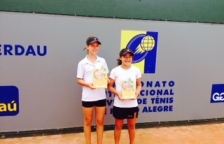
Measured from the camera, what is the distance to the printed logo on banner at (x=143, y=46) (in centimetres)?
377

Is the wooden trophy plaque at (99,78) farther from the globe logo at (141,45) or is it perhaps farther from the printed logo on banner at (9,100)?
the printed logo on banner at (9,100)

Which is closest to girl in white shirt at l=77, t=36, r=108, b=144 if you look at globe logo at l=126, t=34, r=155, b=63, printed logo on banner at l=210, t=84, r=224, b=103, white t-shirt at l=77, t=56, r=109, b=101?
white t-shirt at l=77, t=56, r=109, b=101

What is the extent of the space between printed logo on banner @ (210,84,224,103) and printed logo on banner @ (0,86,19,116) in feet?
11.5

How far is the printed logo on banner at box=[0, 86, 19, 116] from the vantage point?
3.45 metres

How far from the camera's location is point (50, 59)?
354cm

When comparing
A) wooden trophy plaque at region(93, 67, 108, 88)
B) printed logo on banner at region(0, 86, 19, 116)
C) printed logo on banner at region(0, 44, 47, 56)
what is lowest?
printed logo on banner at region(0, 86, 19, 116)

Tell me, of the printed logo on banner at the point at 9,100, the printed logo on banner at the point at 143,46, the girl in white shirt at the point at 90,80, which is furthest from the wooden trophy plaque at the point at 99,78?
the printed logo on banner at the point at 9,100

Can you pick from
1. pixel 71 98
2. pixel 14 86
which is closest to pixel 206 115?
pixel 71 98

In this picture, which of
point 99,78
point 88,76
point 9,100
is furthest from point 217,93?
point 9,100

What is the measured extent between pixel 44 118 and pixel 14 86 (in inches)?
27.8

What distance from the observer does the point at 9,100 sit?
3488 mm

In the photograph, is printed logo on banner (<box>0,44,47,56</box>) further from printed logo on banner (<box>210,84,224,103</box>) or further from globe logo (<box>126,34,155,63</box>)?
printed logo on banner (<box>210,84,224,103</box>)

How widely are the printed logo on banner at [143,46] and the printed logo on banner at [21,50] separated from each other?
132cm

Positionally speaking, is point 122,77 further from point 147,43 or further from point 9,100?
point 9,100
